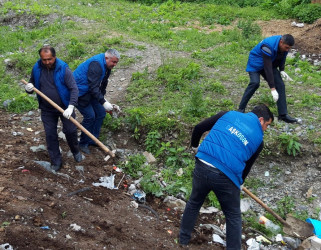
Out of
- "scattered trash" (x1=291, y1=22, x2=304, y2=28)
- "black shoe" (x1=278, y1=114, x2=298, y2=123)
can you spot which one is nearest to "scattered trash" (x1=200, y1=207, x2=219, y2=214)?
"black shoe" (x1=278, y1=114, x2=298, y2=123)

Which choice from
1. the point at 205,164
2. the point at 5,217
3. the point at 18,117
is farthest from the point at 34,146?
the point at 205,164

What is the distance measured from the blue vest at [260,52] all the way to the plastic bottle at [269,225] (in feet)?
8.65

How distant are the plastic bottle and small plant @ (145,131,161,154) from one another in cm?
213

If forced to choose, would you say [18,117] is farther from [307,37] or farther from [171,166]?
[307,37]

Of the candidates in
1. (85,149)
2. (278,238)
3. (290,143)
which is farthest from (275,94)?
(85,149)

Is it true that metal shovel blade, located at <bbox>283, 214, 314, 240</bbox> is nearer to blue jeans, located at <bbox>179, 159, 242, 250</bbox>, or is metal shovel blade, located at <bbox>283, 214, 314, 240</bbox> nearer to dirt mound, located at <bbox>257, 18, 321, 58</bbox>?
blue jeans, located at <bbox>179, 159, 242, 250</bbox>

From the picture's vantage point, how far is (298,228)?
4785 millimetres

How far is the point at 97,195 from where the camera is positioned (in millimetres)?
4918

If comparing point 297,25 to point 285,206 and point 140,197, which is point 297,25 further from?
point 140,197

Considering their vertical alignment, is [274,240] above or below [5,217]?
below

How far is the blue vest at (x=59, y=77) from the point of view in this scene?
485cm

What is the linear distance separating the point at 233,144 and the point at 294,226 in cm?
199

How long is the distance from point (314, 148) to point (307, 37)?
20.1ft

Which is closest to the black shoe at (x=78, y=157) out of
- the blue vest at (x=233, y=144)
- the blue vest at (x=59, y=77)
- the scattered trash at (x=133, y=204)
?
the blue vest at (x=59, y=77)
